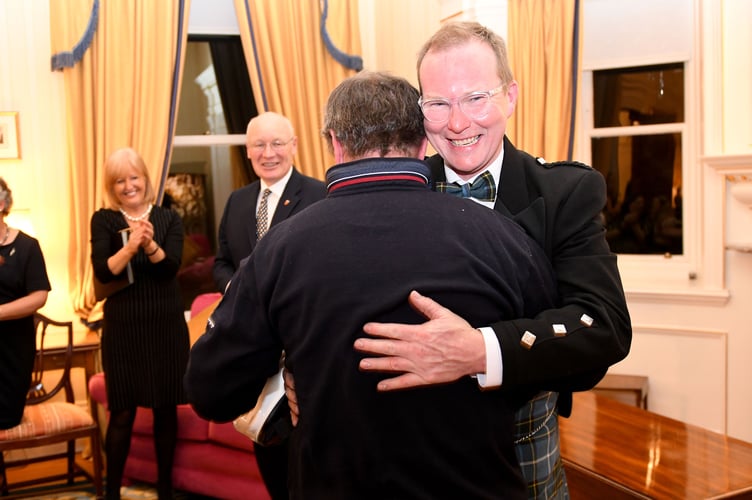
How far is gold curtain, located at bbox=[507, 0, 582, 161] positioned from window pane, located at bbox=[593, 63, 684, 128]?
34cm

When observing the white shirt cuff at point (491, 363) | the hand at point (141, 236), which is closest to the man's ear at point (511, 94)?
the white shirt cuff at point (491, 363)

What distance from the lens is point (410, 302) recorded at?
4.20 feet

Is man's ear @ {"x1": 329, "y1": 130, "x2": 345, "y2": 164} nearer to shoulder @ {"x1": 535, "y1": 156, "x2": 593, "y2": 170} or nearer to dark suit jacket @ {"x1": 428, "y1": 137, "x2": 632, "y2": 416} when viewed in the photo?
dark suit jacket @ {"x1": 428, "y1": 137, "x2": 632, "y2": 416}

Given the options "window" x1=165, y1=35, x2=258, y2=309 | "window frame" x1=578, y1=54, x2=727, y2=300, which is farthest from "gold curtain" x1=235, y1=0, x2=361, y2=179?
"window frame" x1=578, y1=54, x2=727, y2=300

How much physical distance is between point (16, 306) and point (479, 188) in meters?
2.46

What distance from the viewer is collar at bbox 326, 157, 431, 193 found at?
134 cm

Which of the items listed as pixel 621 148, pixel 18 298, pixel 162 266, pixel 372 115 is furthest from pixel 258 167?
pixel 621 148

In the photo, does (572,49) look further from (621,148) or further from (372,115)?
(372,115)

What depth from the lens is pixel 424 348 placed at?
4.26 feet

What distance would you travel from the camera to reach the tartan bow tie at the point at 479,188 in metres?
1.61

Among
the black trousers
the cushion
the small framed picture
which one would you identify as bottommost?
the cushion

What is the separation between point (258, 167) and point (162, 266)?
70cm

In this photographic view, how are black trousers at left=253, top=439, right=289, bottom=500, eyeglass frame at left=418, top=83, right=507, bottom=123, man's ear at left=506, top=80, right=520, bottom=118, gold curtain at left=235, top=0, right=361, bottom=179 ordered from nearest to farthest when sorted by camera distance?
eyeglass frame at left=418, top=83, right=507, bottom=123 < man's ear at left=506, top=80, right=520, bottom=118 < black trousers at left=253, top=439, right=289, bottom=500 < gold curtain at left=235, top=0, right=361, bottom=179

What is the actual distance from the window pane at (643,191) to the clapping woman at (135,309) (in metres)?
2.82
